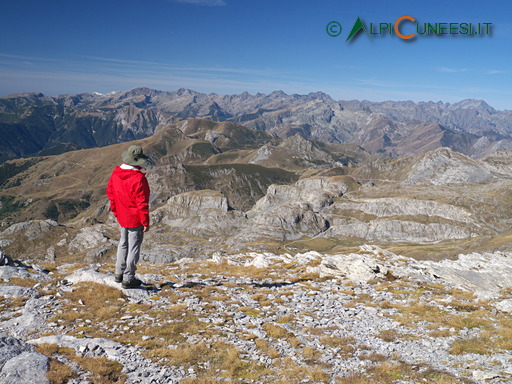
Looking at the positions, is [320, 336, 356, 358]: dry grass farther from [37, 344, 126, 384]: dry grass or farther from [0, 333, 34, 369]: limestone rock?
[0, 333, 34, 369]: limestone rock

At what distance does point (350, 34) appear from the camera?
6022 cm

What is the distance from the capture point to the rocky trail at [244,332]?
11.5 m

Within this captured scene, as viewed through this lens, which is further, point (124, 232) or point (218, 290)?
point (218, 290)

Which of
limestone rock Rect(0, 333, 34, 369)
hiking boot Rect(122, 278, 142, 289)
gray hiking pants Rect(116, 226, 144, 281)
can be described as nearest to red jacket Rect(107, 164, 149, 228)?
gray hiking pants Rect(116, 226, 144, 281)

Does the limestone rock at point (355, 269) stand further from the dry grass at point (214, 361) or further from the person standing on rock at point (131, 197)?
the person standing on rock at point (131, 197)

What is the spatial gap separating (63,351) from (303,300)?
14.3 m

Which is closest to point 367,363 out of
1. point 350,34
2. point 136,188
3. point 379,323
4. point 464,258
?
point 379,323

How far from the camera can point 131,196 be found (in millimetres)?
16984

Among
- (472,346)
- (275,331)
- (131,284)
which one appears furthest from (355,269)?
(131,284)

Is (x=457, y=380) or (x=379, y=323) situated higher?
(x=457, y=380)

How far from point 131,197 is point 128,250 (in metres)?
3.48

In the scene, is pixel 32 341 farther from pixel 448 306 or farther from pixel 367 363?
pixel 448 306

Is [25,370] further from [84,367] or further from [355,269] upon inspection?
[355,269]

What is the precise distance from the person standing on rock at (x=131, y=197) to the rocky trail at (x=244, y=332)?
368 cm
